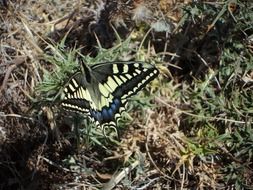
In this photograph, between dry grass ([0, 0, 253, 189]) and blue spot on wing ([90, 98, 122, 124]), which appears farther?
dry grass ([0, 0, 253, 189])

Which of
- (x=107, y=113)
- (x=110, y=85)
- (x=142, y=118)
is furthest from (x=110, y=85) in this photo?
(x=142, y=118)

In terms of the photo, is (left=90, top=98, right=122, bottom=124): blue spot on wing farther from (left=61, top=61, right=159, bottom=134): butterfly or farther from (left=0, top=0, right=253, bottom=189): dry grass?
(left=0, top=0, right=253, bottom=189): dry grass

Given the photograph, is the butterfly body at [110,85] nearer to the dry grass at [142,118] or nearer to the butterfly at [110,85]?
the butterfly at [110,85]

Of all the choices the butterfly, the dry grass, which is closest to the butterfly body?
the butterfly

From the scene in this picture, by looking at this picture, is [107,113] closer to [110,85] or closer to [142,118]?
[110,85]

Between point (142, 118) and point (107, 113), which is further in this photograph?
point (142, 118)

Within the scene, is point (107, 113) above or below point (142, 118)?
above

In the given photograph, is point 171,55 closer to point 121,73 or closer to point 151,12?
point 151,12

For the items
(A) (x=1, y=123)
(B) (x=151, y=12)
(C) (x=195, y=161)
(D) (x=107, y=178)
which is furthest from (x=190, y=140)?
(A) (x=1, y=123)
